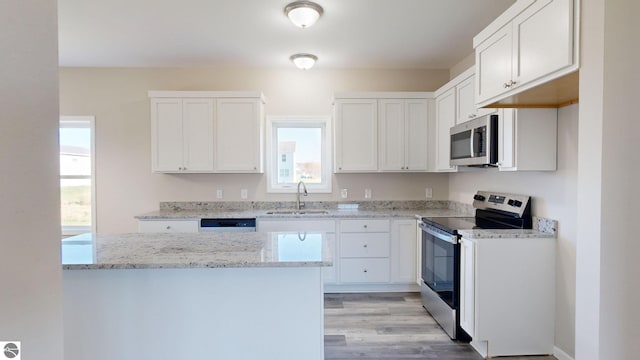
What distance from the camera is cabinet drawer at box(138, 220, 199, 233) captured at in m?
3.60

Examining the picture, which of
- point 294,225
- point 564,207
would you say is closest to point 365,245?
→ point 294,225

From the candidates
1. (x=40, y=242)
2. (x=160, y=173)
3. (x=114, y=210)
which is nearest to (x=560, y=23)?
(x=40, y=242)

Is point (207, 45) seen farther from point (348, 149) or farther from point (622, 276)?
point (622, 276)

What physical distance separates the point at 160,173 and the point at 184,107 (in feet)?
3.06

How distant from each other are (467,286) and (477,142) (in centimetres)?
117

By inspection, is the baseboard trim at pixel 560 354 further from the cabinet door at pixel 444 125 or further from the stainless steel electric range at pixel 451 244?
the cabinet door at pixel 444 125

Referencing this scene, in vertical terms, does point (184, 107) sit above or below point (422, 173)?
above

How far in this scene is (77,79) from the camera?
13.5 feet

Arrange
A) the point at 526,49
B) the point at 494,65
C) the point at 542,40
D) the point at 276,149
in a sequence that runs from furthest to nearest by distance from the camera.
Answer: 1. the point at 276,149
2. the point at 494,65
3. the point at 526,49
4. the point at 542,40

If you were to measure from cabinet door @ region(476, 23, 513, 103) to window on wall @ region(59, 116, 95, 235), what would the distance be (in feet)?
14.5

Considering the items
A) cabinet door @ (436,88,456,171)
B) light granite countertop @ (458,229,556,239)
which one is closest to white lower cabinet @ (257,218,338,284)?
cabinet door @ (436,88,456,171)

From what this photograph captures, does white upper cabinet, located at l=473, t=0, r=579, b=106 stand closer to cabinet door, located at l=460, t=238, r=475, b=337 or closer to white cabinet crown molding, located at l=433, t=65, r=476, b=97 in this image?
white cabinet crown molding, located at l=433, t=65, r=476, b=97

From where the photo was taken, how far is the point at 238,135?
12.8ft

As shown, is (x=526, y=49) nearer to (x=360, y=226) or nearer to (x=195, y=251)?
(x=195, y=251)
